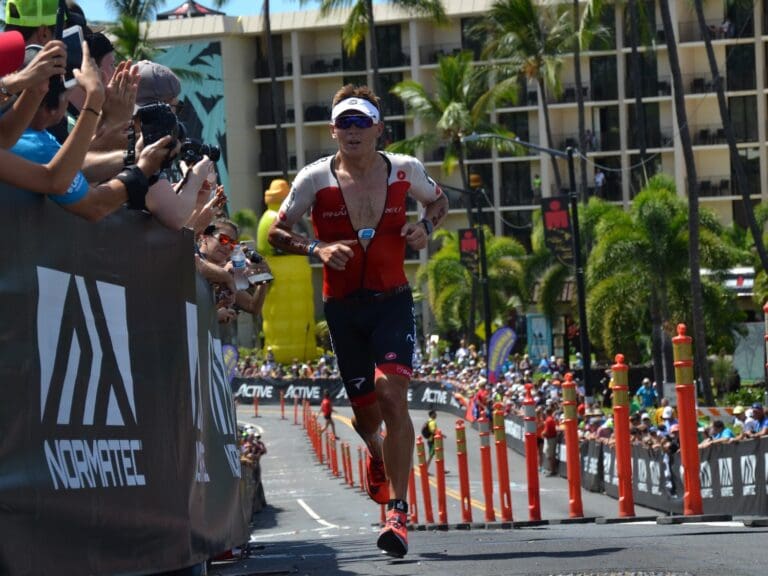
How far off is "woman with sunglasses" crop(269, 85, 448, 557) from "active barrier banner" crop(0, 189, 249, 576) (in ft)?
7.44

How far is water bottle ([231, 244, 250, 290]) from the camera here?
32.3ft

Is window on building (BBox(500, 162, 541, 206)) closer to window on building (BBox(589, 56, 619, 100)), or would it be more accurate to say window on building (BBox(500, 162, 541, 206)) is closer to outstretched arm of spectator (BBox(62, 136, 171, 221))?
window on building (BBox(589, 56, 619, 100))

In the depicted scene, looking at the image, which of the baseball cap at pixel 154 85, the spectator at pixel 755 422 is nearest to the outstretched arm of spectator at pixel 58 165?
the baseball cap at pixel 154 85

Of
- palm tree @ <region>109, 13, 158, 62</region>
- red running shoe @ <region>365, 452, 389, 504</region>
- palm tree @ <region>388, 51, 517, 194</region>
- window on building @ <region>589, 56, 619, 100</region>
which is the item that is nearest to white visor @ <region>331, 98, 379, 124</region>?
red running shoe @ <region>365, 452, 389, 504</region>

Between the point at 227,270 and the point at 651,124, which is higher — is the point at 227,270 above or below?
below

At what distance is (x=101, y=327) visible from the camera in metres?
5.57

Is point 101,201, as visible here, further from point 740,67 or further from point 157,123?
point 740,67

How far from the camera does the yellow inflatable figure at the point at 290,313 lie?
224 ft

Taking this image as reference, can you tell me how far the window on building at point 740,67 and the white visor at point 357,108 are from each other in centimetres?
7376

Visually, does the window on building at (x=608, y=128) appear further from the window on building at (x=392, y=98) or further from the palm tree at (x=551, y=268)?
the palm tree at (x=551, y=268)

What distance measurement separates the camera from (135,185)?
19.5 feet

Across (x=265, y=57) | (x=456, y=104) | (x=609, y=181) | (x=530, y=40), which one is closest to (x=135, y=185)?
(x=530, y=40)

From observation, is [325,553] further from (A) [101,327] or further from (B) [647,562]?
(A) [101,327]

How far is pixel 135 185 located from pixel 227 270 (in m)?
3.70
